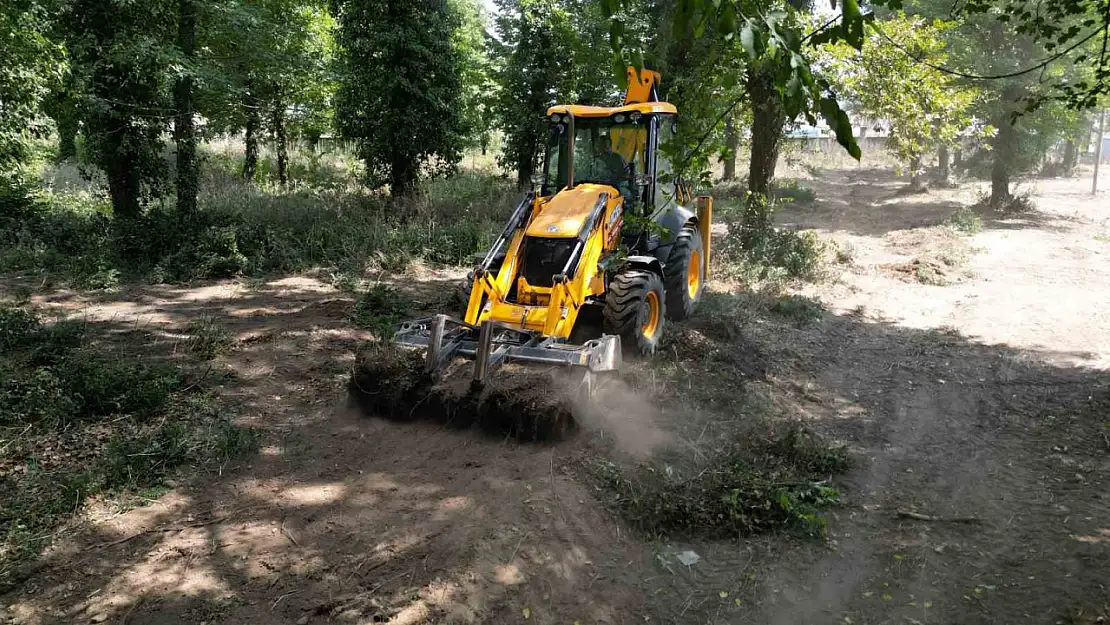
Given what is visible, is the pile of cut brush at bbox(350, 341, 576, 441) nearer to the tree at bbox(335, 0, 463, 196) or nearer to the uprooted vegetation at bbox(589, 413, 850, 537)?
the uprooted vegetation at bbox(589, 413, 850, 537)

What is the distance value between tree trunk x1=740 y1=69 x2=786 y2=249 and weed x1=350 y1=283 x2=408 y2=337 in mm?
7459

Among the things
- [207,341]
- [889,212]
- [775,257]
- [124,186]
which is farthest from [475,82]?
[207,341]

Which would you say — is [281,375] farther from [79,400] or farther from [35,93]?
[35,93]

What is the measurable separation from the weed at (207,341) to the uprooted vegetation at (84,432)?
15.6 inches

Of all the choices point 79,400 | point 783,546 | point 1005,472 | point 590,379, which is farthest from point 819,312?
point 79,400

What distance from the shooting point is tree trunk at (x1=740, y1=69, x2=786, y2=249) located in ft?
48.4

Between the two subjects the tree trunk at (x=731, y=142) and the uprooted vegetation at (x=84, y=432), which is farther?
the tree trunk at (x=731, y=142)

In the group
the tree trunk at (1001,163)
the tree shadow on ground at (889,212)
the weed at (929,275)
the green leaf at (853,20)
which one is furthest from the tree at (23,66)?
the tree trunk at (1001,163)

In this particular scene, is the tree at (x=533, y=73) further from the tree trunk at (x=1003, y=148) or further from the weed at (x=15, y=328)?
the weed at (x=15, y=328)

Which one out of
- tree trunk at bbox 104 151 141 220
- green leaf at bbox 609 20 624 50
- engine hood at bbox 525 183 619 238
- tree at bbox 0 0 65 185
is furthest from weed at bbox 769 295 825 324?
tree at bbox 0 0 65 185

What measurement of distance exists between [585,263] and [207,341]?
14.1ft

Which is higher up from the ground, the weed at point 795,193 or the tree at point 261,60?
the tree at point 261,60

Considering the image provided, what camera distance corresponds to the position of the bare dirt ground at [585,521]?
4414 mm

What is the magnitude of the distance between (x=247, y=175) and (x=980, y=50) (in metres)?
21.7
